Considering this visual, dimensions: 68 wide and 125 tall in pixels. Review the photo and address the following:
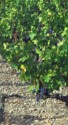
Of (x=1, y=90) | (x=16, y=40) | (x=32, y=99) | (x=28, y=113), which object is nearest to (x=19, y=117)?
(x=28, y=113)

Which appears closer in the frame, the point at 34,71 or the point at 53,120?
the point at 34,71

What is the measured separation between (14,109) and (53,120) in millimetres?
892

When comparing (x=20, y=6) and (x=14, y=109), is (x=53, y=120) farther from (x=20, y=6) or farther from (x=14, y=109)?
(x=20, y=6)

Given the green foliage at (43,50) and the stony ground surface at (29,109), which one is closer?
the green foliage at (43,50)

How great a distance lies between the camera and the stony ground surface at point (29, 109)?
699 cm

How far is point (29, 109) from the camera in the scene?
745cm

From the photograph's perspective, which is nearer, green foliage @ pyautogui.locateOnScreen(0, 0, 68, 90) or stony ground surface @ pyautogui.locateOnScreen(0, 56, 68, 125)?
green foliage @ pyautogui.locateOnScreen(0, 0, 68, 90)

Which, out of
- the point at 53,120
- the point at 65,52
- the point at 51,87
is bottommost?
the point at 53,120

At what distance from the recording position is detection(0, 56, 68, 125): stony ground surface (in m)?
6.99

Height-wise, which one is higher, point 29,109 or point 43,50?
point 43,50

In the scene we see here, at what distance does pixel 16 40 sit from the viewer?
9.03m

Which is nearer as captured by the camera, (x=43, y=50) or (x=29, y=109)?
(x=43, y=50)

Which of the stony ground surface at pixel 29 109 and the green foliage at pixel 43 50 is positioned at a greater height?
the green foliage at pixel 43 50

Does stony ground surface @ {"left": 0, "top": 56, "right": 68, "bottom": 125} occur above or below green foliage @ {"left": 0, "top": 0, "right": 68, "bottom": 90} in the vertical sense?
below
